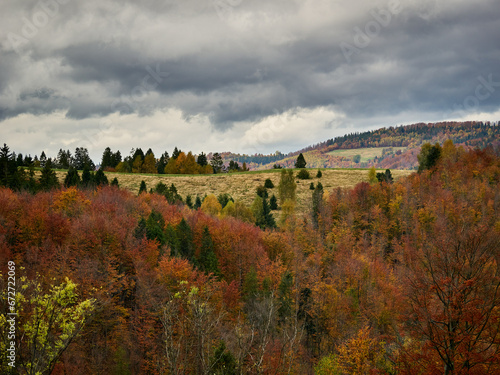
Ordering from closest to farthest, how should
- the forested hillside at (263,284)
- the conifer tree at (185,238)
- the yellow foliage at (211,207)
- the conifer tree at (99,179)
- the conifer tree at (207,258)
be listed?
the forested hillside at (263,284)
the conifer tree at (207,258)
the conifer tree at (185,238)
the yellow foliage at (211,207)
the conifer tree at (99,179)

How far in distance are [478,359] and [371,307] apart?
43.7 metres

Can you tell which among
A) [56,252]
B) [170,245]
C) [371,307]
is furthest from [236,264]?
[56,252]

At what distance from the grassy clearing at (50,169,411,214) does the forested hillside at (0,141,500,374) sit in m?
19.1

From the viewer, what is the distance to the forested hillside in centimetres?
1742

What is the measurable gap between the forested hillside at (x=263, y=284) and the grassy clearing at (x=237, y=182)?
62.6 feet

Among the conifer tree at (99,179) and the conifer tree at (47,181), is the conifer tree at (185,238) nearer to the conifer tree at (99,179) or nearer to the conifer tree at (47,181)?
the conifer tree at (47,181)

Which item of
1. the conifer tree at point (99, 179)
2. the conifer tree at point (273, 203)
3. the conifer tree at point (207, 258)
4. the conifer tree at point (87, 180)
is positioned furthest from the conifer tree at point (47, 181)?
the conifer tree at point (273, 203)

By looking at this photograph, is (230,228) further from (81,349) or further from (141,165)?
→ (141,165)

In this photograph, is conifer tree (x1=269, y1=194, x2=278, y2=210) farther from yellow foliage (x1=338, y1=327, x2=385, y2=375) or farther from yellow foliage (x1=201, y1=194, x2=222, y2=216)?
yellow foliage (x1=338, y1=327, x2=385, y2=375)

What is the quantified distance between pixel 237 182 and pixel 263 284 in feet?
269

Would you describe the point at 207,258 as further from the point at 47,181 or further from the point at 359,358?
the point at 47,181

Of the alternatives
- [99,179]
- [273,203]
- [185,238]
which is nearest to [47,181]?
[99,179]

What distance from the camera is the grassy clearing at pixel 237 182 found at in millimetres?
121375

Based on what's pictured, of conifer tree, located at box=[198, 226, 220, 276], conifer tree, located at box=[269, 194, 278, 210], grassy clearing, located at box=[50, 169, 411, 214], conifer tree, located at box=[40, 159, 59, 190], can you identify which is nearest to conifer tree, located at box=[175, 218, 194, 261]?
conifer tree, located at box=[198, 226, 220, 276]
